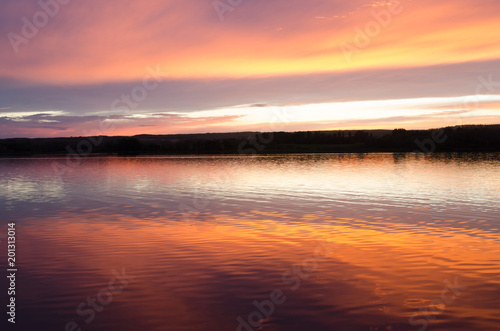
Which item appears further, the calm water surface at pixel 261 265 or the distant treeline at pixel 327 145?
the distant treeline at pixel 327 145

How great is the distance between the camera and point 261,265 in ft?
38.2

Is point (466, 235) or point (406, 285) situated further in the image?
point (466, 235)

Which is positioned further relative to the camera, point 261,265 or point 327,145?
point 327,145

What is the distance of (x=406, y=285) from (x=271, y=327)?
370 centimetres

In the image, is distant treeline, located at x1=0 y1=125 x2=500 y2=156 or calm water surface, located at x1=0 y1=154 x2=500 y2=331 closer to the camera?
calm water surface, located at x1=0 y1=154 x2=500 y2=331

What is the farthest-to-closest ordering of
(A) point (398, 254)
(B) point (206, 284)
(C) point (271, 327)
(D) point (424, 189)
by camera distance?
(D) point (424, 189)
(A) point (398, 254)
(B) point (206, 284)
(C) point (271, 327)

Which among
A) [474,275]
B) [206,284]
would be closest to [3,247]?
[206,284]

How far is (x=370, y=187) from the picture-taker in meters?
30.2

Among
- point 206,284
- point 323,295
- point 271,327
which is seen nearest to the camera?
point 271,327

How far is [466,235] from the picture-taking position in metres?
14.8

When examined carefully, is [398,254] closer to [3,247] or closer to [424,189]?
[3,247]

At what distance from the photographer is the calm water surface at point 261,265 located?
830 centimetres

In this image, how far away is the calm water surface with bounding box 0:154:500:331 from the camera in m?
8.30

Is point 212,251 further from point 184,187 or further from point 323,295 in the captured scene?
point 184,187
